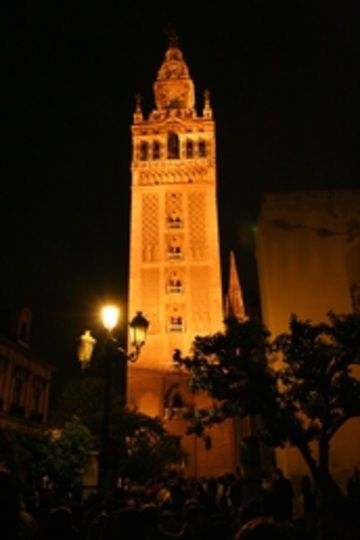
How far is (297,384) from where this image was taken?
45.1 ft

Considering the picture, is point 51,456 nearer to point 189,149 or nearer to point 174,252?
point 174,252

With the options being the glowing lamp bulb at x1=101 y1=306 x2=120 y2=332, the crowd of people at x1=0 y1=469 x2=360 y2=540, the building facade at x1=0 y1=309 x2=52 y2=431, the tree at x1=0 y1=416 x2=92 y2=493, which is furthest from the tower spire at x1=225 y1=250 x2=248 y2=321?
the crowd of people at x1=0 y1=469 x2=360 y2=540

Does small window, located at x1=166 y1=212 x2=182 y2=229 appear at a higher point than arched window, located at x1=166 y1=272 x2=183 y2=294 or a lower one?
higher

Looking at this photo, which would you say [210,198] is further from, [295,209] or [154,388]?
[295,209]

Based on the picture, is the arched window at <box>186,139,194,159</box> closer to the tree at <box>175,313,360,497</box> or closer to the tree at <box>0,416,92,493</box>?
the tree at <box>0,416,92,493</box>

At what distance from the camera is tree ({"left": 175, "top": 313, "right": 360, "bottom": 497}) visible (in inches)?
498

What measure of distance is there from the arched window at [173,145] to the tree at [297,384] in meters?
36.3

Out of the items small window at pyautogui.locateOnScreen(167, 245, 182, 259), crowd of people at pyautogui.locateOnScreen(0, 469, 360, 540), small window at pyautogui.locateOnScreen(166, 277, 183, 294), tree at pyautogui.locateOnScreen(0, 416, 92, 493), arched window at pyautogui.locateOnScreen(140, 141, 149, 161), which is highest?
arched window at pyautogui.locateOnScreen(140, 141, 149, 161)

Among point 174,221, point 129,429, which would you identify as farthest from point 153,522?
point 174,221

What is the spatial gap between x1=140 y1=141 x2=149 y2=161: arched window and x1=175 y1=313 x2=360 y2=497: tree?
117 ft

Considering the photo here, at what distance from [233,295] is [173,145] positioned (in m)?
17.6

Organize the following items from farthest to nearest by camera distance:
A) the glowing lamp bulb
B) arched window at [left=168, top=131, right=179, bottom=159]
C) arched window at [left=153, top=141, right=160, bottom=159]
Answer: arched window at [left=168, top=131, right=179, bottom=159]
arched window at [left=153, top=141, right=160, bottom=159]
the glowing lamp bulb

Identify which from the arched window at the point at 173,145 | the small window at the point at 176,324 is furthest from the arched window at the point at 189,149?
the small window at the point at 176,324

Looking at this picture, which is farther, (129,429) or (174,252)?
(174,252)
